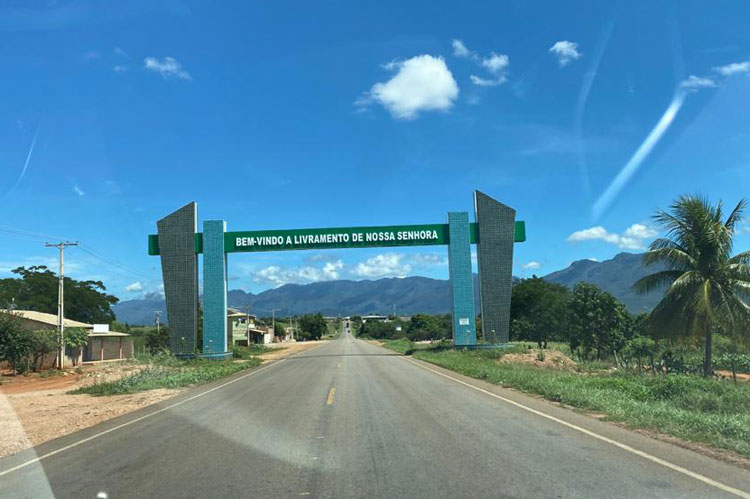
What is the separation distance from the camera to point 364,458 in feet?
25.3

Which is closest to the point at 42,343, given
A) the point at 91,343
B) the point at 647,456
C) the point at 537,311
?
the point at 91,343

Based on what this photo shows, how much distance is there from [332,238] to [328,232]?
539 millimetres

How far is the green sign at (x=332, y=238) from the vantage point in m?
40.4

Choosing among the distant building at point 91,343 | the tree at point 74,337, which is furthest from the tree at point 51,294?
the tree at point 74,337

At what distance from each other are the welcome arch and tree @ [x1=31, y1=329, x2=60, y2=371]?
7.58m

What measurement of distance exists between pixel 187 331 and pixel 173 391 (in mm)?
20864

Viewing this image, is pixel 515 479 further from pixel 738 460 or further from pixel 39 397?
pixel 39 397

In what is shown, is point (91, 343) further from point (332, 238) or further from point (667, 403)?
point (667, 403)

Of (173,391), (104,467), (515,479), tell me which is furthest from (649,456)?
(173,391)

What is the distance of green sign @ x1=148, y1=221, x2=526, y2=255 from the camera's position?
40375mm

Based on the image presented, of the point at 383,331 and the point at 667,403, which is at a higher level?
the point at 667,403

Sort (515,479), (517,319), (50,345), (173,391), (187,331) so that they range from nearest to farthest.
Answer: (515,479)
(173,391)
(50,345)
(187,331)
(517,319)

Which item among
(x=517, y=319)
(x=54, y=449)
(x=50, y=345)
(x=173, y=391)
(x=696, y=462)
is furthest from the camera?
(x=517, y=319)

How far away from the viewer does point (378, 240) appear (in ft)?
134
